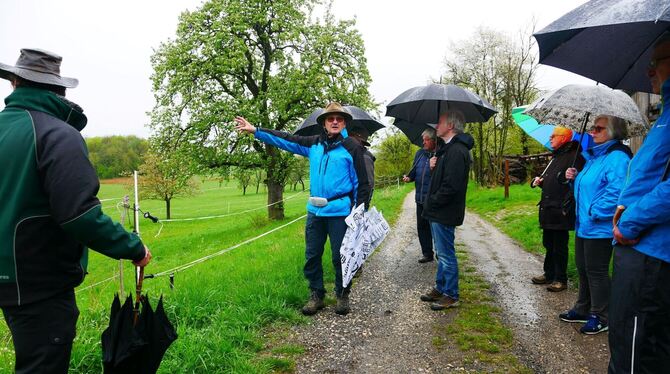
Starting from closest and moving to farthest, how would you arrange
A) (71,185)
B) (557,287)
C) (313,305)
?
(71,185)
(313,305)
(557,287)

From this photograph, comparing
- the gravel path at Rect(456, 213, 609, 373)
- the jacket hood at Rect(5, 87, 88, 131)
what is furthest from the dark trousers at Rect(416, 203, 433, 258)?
the jacket hood at Rect(5, 87, 88, 131)

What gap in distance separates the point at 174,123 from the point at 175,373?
1700 centimetres

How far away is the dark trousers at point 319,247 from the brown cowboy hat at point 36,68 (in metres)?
2.97

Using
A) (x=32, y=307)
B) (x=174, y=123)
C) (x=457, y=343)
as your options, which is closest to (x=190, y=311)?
(x=32, y=307)

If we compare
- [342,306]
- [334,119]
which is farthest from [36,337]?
[334,119]

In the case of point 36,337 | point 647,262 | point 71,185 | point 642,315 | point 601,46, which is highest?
point 601,46

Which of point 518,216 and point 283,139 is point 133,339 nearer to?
point 283,139

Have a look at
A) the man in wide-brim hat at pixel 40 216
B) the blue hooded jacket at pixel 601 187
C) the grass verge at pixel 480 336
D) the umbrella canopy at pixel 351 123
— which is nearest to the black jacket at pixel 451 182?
the grass verge at pixel 480 336

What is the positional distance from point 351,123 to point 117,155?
5576 centimetres

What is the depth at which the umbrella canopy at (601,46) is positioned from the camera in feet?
7.61

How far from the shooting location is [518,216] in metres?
12.1

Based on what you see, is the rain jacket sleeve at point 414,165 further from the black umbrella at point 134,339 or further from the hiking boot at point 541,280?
the black umbrella at point 134,339

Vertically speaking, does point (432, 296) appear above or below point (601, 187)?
below

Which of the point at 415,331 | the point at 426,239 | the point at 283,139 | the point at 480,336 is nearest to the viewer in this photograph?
the point at 480,336
